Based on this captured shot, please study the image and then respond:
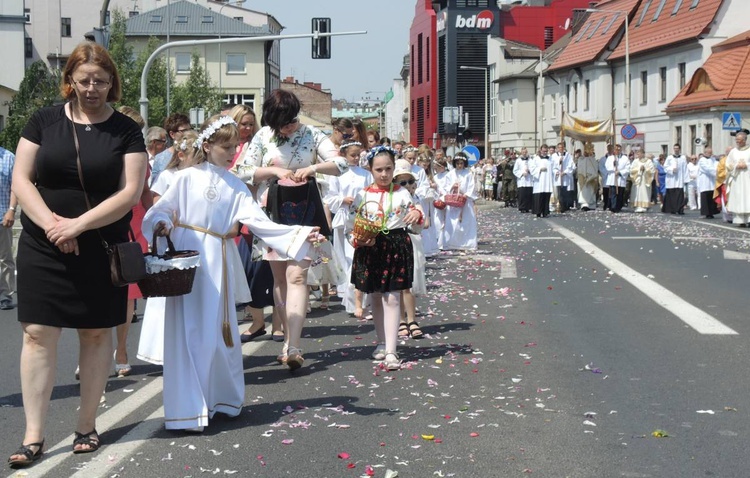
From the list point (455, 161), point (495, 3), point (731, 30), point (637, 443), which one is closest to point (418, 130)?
point (495, 3)

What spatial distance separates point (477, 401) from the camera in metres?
7.23

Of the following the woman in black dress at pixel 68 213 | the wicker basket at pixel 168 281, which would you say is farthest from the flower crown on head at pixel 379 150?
the woman in black dress at pixel 68 213

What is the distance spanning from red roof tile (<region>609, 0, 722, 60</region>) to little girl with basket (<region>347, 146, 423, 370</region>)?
146 feet

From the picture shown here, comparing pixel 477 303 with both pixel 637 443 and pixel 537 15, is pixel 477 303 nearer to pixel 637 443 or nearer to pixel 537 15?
pixel 637 443

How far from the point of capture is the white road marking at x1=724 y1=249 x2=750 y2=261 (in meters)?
17.9

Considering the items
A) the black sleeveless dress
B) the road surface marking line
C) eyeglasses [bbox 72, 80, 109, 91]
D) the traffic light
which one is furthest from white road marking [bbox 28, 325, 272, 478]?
the traffic light

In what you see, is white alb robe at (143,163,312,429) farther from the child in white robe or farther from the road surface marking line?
the road surface marking line

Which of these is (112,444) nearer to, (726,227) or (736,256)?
(736,256)

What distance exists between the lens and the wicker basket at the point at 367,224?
344 inches

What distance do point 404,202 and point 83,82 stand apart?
3.58m

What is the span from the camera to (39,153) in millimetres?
5836

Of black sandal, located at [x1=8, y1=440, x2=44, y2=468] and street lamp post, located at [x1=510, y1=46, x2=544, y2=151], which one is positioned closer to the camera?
black sandal, located at [x1=8, y1=440, x2=44, y2=468]

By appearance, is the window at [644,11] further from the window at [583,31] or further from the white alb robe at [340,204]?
the white alb robe at [340,204]

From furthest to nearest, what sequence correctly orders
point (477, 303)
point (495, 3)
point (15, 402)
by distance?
1. point (495, 3)
2. point (477, 303)
3. point (15, 402)
